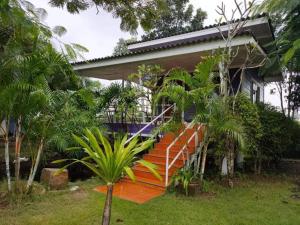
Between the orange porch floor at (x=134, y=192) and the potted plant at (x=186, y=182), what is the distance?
1.25 feet

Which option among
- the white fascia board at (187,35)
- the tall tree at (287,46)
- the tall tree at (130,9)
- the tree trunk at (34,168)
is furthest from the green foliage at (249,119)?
the tree trunk at (34,168)

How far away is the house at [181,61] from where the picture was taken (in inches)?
272

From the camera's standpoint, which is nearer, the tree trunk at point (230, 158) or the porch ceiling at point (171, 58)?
the tree trunk at point (230, 158)

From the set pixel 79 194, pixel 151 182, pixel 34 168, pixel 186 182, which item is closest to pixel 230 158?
pixel 186 182

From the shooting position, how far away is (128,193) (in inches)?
236

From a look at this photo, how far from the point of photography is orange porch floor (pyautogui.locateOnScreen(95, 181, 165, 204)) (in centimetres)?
569

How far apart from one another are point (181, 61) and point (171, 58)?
0.74 metres

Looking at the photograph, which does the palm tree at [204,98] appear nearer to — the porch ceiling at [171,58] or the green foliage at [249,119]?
the green foliage at [249,119]

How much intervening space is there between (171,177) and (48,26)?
4.27 metres

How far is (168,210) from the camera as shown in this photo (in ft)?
16.4

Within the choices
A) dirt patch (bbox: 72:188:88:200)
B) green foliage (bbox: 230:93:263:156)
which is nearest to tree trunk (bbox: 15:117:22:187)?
dirt patch (bbox: 72:188:88:200)

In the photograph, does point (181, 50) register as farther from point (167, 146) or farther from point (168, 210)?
point (168, 210)

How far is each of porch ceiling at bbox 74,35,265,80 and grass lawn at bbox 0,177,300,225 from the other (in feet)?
12.2

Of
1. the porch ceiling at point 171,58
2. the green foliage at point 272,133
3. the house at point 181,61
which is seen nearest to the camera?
the house at point 181,61
